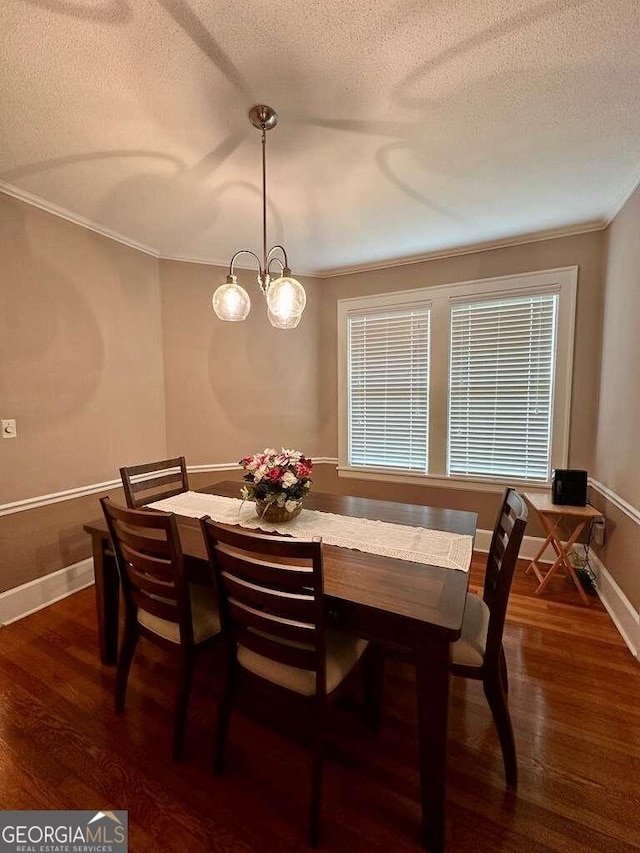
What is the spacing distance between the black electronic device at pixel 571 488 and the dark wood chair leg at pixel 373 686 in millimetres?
1873

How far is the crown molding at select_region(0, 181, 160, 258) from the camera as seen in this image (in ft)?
7.21

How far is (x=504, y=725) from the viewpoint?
1.30 meters

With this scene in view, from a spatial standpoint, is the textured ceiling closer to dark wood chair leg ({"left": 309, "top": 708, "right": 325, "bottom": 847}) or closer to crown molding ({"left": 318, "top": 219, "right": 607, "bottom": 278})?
crown molding ({"left": 318, "top": 219, "right": 607, "bottom": 278})

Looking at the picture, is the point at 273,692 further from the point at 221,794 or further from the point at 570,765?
the point at 570,765

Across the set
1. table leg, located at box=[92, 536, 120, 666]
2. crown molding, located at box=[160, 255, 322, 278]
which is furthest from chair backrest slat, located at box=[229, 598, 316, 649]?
crown molding, located at box=[160, 255, 322, 278]

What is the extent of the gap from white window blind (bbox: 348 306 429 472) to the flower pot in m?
1.91

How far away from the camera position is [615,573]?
7.69 ft

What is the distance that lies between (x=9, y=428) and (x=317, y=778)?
2.50 metres

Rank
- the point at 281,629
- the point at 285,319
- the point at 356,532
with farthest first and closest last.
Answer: the point at 285,319, the point at 356,532, the point at 281,629

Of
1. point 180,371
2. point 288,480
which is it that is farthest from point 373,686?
point 180,371

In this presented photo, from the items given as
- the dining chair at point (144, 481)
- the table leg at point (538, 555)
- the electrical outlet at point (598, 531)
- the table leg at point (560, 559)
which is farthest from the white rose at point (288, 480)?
the electrical outlet at point (598, 531)

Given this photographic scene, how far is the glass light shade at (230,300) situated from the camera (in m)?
1.84

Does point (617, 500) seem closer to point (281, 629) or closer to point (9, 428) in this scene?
point (281, 629)

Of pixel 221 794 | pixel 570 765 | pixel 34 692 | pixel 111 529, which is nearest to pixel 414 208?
pixel 111 529
